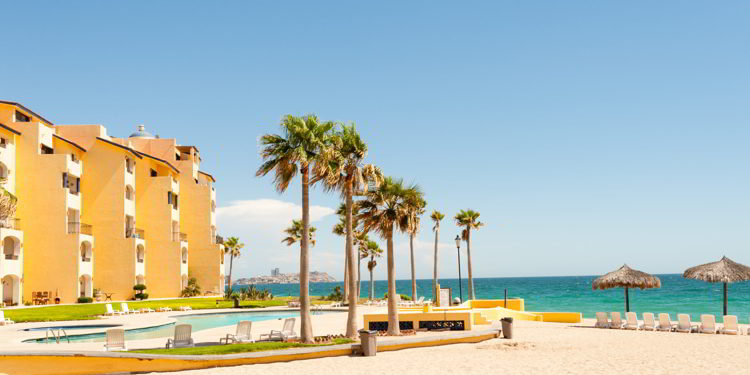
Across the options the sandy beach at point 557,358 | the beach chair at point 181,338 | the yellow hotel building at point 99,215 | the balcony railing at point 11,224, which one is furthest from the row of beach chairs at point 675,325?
the balcony railing at point 11,224

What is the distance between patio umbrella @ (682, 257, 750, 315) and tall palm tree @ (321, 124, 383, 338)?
1843 cm

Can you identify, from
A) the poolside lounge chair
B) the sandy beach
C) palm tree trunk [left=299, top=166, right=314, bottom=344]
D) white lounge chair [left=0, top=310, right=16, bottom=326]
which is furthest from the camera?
white lounge chair [left=0, top=310, right=16, bottom=326]

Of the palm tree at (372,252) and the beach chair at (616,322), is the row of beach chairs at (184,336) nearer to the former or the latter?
the beach chair at (616,322)

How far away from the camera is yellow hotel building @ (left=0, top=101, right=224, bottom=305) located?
50.1 metres

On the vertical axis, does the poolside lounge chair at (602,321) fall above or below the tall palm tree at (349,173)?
below

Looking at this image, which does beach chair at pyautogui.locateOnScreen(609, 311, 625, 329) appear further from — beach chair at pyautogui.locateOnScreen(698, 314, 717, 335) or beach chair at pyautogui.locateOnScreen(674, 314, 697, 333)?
beach chair at pyautogui.locateOnScreen(698, 314, 717, 335)

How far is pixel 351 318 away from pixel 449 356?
4.10m

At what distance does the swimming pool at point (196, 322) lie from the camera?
28094 mm

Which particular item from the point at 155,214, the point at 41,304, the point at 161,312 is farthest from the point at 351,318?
the point at 155,214

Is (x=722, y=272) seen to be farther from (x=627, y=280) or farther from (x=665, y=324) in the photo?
(x=665, y=324)

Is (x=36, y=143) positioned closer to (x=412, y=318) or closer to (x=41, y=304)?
(x=41, y=304)

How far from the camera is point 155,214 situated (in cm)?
6309

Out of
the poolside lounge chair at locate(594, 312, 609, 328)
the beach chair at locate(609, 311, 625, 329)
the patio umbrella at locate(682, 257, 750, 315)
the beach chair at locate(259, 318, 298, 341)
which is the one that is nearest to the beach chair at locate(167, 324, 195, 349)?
the beach chair at locate(259, 318, 298, 341)

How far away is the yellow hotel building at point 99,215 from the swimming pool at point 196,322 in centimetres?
1415
